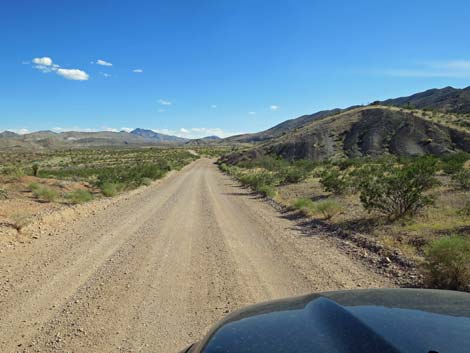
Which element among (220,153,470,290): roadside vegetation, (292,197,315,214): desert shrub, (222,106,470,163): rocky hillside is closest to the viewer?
(220,153,470,290): roadside vegetation

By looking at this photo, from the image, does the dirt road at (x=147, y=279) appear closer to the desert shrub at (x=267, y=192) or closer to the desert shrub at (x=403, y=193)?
the desert shrub at (x=403, y=193)

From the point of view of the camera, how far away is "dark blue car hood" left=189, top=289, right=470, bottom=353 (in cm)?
199

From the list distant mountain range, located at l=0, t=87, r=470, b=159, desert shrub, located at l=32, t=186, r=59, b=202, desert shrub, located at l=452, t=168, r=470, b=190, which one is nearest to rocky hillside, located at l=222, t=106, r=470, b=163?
distant mountain range, located at l=0, t=87, r=470, b=159

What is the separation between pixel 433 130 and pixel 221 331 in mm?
64800

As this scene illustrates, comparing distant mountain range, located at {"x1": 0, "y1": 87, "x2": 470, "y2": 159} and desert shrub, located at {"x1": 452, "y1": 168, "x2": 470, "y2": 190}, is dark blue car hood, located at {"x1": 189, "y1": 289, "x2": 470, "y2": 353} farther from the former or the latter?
distant mountain range, located at {"x1": 0, "y1": 87, "x2": 470, "y2": 159}

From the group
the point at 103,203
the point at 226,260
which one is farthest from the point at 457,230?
the point at 103,203

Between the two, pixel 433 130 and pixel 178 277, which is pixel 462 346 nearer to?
pixel 178 277

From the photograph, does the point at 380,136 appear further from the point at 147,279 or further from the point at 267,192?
the point at 147,279

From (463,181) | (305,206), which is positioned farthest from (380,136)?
(305,206)

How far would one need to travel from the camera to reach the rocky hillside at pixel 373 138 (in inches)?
2213

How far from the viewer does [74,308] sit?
609 centimetres

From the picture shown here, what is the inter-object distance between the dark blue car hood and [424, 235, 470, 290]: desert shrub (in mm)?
4716

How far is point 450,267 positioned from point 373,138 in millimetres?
60410

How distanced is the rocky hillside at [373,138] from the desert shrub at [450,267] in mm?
51670
